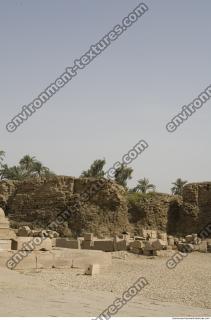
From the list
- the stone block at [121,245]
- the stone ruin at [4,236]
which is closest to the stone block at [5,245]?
the stone ruin at [4,236]

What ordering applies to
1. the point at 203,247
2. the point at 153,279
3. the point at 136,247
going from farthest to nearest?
the point at 203,247
the point at 136,247
the point at 153,279

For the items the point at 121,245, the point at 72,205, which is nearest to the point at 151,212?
the point at 72,205

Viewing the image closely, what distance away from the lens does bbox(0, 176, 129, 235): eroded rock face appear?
91.3ft

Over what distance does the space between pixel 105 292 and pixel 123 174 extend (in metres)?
32.2

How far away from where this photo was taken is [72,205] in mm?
28469

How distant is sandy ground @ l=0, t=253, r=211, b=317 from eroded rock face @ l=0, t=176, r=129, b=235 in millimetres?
12125

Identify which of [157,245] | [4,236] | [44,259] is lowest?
[44,259]

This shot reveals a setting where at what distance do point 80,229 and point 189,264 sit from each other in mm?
12072

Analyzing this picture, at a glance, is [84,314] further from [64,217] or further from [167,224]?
[167,224]

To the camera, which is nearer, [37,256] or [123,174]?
[37,256]

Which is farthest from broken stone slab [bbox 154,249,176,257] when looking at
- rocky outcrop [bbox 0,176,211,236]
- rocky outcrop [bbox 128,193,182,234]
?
rocky outcrop [bbox 128,193,182,234]

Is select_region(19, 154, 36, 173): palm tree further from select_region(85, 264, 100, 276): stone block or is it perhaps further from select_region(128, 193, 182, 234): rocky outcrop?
select_region(85, 264, 100, 276): stone block

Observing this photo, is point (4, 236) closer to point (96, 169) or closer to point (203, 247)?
point (203, 247)

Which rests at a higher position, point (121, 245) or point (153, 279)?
point (121, 245)
